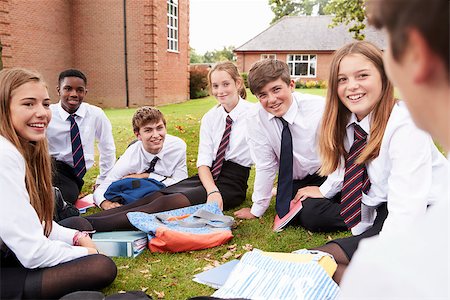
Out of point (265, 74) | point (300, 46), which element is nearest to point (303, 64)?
point (300, 46)

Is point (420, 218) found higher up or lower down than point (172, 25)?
lower down

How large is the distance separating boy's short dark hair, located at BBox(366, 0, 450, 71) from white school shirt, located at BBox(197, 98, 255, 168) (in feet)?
14.0

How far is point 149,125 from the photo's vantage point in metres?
5.05

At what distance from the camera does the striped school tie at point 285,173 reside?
4.38m

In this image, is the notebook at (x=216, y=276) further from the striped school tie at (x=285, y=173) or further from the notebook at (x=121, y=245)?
the striped school tie at (x=285, y=173)

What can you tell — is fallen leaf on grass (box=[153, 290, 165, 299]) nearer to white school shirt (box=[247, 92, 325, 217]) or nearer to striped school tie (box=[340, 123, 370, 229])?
striped school tie (box=[340, 123, 370, 229])

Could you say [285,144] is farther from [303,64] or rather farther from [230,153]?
[303,64]

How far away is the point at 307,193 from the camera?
171 inches

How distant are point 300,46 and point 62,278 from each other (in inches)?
1437

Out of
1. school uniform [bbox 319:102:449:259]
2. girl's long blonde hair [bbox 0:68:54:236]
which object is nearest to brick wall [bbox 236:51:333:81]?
school uniform [bbox 319:102:449:259]

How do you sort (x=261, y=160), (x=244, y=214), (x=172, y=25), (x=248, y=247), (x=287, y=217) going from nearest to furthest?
1. (x=248, y=247)
2. (x=287, y=217)
3. (x=261, y=160)
4. (x=244, y=214)
5. (x=172, y=25)

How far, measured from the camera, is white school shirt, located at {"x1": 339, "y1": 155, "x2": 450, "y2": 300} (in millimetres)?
674

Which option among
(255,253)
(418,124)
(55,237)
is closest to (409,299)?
(418,124)

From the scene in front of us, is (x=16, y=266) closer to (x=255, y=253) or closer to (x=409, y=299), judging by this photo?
(x=255, y=253)
